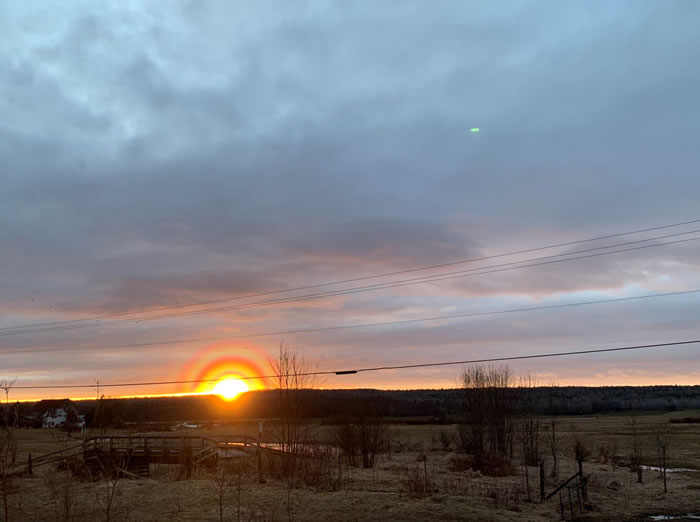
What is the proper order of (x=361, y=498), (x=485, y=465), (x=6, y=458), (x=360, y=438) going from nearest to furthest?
(x=6, y=458) < (x=361, y=498) < (x=485, y=465) < (x=360, y=438)

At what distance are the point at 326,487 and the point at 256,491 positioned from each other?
327cm

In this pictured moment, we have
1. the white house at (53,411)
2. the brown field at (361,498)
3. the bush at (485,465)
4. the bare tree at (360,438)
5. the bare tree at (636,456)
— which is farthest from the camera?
the white house at (53,411)

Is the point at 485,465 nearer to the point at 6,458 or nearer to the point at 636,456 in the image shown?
the point at 636,456

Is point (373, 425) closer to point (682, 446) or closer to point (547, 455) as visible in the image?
point (547, 455)

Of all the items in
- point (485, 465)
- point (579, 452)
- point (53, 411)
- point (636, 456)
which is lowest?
point (53, 411)

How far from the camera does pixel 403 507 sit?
22.4 m

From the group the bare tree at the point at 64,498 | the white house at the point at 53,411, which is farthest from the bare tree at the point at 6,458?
the white house at the point at 53,411

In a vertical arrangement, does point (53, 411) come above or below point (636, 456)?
below

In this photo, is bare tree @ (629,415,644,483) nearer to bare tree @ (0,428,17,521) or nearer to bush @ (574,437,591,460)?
bush @ (574,437,591,460)

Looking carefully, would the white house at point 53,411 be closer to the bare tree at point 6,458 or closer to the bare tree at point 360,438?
the bare tree at point 360,438

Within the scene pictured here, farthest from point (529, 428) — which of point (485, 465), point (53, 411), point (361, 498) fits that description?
point (53, 411)

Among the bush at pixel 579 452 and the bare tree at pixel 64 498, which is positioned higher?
the bare tree at pixel 64 498

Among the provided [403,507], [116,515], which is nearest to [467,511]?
[403,507]

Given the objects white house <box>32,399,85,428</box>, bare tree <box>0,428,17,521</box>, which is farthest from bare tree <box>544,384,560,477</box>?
white house <box>32,399,85,428</box>
